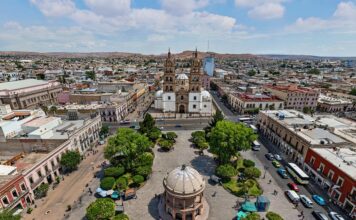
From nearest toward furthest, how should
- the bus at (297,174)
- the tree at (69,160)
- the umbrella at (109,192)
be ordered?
the umbrella at (109,192), the bus at (297,174), the tree at (69,160)

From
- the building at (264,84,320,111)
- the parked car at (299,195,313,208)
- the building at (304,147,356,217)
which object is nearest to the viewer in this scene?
the building at (304,147,356,217)

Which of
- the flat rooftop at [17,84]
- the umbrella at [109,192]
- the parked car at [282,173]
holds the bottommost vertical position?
the umbrella at [109,192]

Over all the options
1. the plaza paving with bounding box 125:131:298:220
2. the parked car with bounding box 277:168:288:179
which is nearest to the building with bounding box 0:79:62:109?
the plaza paving with bounding box 125:131:298:220

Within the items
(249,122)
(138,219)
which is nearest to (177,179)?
(138,219)

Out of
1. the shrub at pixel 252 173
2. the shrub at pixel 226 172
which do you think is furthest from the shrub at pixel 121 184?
the shrub at pixel 252 173

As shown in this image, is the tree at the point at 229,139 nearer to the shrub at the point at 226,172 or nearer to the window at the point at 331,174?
the shrub at the point at 226,172

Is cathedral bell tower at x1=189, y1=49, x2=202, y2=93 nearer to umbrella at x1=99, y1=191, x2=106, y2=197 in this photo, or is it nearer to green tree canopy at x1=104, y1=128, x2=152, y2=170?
green tree canopy at x1=104, y1=128, x2=152, y2=170
